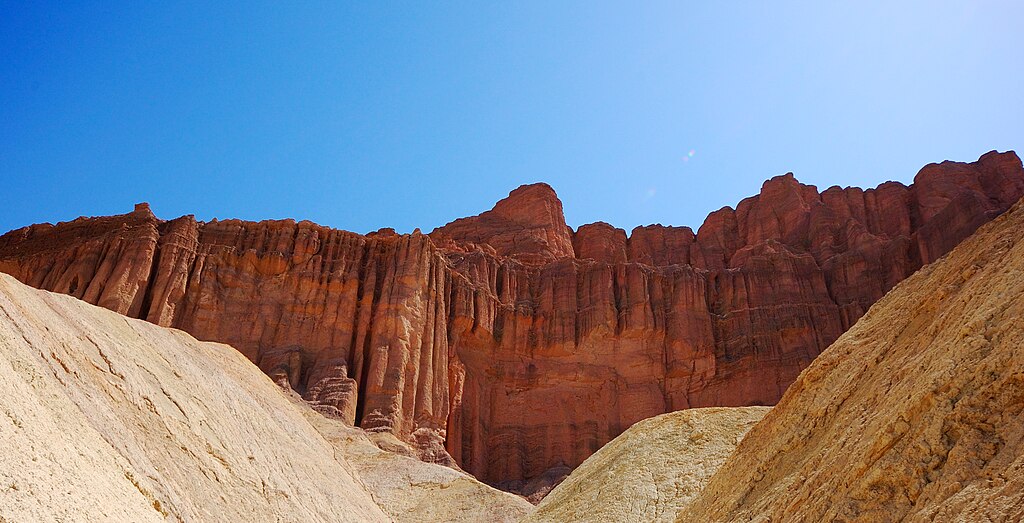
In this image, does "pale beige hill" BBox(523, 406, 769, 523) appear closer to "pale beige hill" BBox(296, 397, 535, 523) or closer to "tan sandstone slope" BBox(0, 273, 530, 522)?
"pale beige hill" BBox(296, 397, 535, 523)

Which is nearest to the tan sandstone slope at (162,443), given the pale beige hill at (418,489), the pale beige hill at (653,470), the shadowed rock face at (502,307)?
the pale beige hill at (418,489)

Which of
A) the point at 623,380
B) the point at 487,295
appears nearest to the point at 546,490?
the point at 623,380

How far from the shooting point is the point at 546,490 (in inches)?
1768

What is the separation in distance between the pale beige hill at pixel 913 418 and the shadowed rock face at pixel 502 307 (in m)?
28.1

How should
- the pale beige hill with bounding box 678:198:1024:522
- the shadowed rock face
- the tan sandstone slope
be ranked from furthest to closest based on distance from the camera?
1. the shadowed rock face
2. the tan sandstone slope
3. the pale beige hill with bounding box 678:198:1024:522

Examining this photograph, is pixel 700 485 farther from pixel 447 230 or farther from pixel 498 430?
pixel 447 230

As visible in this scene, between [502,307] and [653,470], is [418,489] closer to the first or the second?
[653,470]

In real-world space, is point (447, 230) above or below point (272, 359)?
above

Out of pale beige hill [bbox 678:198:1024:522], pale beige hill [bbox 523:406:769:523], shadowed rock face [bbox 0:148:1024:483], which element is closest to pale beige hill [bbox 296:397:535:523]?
pale beige hill [bbox 523:406:769:523]

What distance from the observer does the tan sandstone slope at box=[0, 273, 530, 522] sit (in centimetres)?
1370

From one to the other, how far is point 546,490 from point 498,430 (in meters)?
6.77

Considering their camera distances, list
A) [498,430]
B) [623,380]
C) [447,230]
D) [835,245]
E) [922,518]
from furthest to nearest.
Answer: [447,230] → [835,245] → [623,380] → [498,430] → [922,518]

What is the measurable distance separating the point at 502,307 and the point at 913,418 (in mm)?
46733

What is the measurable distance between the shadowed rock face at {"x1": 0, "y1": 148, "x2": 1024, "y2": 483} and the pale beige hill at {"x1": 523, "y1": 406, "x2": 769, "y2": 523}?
1605cm
